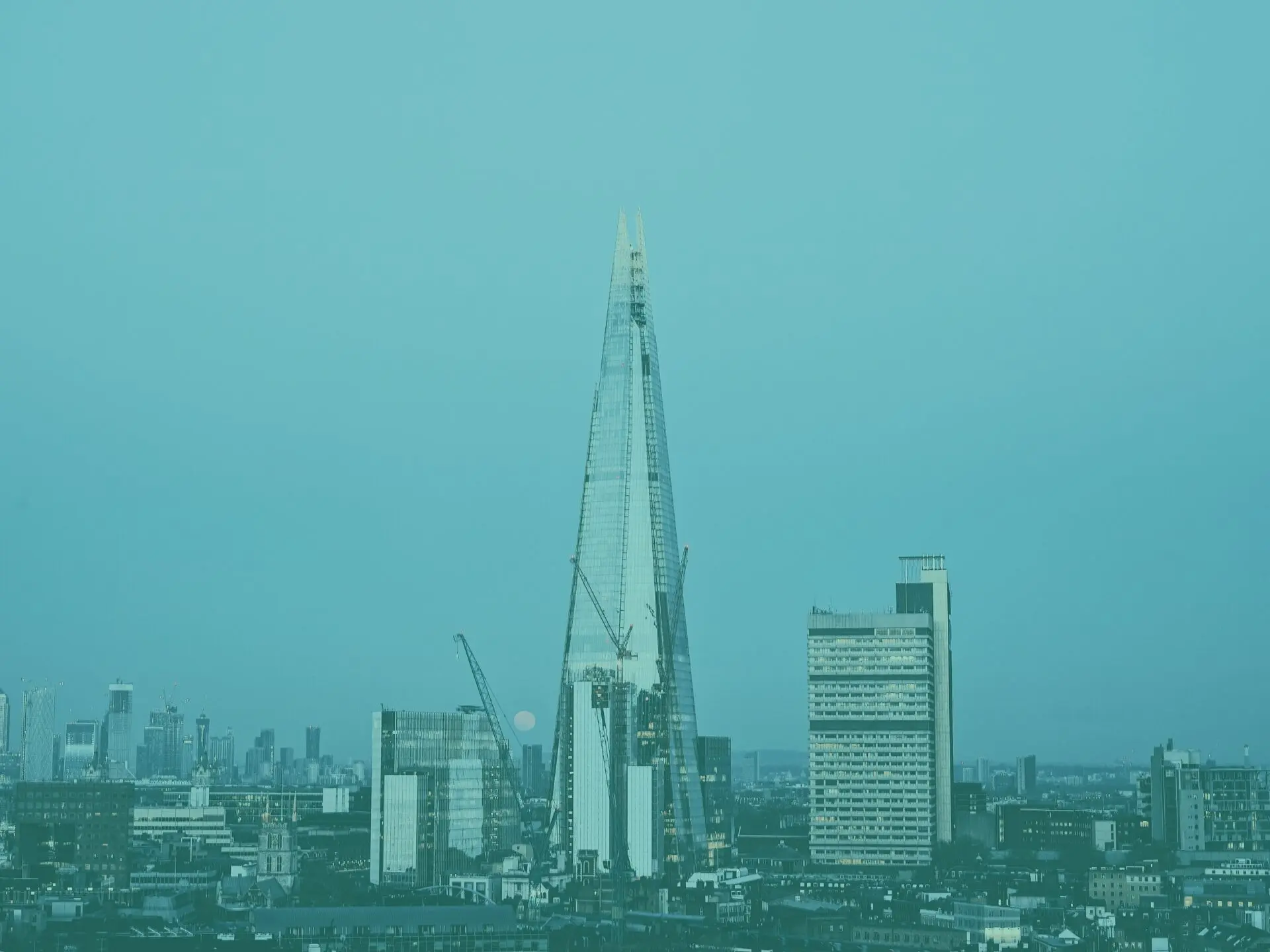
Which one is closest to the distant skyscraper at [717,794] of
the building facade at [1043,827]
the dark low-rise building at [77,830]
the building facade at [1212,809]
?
the building facade at [1043,827]

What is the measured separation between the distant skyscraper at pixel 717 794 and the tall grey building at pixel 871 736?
719cm

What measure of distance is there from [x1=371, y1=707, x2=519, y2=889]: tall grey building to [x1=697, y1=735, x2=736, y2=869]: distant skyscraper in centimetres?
1572

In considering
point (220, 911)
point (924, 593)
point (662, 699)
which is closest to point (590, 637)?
point (662, 699)

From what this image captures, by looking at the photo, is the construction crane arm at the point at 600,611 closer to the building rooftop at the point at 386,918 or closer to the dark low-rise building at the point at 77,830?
the dark low-rise building at the point at 77,830

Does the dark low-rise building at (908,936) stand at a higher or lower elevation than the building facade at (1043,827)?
lower

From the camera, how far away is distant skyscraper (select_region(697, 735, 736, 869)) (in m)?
155

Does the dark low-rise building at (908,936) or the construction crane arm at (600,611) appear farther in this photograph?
the construction crane arm at (600,611)

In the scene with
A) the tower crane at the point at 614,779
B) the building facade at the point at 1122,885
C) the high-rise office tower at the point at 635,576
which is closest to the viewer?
the building facade at the point at 1122,885

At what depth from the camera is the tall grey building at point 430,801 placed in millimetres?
132375

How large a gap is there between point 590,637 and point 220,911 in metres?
57.4

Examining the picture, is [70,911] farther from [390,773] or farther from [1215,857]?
[1215,857]

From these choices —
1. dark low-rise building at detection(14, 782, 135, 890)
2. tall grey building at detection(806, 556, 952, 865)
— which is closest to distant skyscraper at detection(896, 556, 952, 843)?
tall grey building at detection(806, 556, 952, 865)

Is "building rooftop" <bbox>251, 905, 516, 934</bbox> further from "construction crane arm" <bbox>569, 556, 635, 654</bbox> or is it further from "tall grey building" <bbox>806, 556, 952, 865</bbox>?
"tall grey building" <bbox>806, 556, 952, 865</bbox>

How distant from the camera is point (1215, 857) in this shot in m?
145
